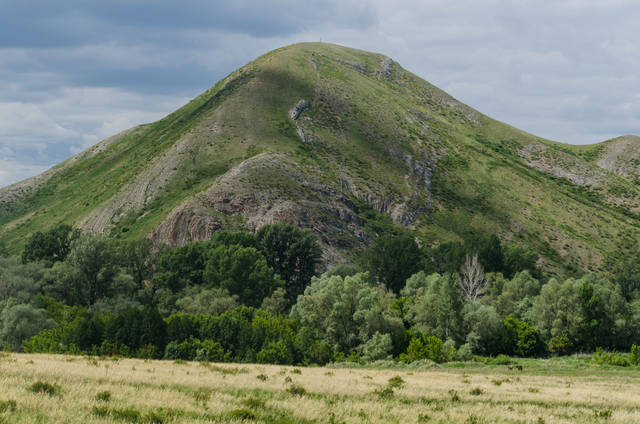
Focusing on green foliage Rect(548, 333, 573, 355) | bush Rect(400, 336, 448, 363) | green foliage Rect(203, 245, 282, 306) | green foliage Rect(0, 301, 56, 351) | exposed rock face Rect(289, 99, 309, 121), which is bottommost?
green foliage Rect(548, 333, 573, 355)

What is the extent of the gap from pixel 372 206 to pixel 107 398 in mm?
131127

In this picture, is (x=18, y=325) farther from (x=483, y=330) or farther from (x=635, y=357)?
(x=635, y=357)

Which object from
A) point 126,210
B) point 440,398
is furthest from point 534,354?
point 126,210

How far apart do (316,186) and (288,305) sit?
165 feet

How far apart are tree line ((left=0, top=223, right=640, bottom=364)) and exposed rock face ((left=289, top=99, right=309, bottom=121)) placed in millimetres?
75477

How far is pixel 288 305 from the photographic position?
91.6 m

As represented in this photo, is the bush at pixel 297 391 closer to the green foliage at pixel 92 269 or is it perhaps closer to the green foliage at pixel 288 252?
the green foliage at pixel 92 269

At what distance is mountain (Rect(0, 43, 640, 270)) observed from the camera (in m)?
123

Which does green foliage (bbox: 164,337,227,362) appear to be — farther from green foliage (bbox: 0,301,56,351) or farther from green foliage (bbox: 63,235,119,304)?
green foliage (bbox: 63,235,119,304)

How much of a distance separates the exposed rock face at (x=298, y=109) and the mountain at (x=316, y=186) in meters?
0.53

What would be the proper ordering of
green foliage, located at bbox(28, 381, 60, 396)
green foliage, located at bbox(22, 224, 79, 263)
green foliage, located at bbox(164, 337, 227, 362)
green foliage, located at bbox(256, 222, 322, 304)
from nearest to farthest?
1. green foliage, located at bbox(28, 381, 60, 396)
2. green foliage, located at bbox(164, 337, 227, 362)
3. green foliage, located at bbox(22, 224, 79, 263)
4. green foliage, located at bbox(256, 222, 322, 304)

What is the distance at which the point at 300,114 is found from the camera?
573ft

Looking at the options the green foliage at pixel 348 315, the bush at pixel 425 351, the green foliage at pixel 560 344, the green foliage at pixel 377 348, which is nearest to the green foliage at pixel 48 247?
the green foliage at pixel 348 315

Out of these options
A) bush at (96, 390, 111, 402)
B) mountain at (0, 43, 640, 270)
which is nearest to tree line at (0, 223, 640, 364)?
mountain at (0, 43, 640, 270)
